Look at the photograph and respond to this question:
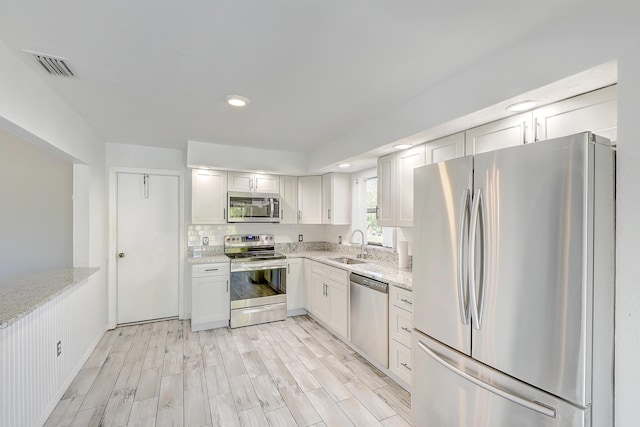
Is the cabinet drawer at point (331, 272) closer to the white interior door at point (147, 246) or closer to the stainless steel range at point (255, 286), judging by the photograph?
the stainless steel range at point (255, 286)

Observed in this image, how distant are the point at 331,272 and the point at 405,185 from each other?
4.70ft

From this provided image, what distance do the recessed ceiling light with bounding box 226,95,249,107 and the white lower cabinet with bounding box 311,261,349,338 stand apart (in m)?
2.02

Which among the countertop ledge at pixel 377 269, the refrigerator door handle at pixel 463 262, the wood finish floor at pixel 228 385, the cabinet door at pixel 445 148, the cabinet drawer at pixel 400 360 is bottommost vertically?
the wood finish floor at pixel 228 385

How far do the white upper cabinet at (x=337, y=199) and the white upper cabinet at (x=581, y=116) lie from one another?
271 centimetres

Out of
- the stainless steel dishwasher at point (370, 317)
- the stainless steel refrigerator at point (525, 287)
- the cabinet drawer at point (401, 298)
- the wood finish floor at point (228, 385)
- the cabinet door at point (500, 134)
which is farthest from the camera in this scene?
the stainless steel dishwasher at point (370, 317)

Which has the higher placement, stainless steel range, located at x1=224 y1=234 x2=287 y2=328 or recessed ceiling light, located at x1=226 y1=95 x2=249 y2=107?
recessed ceiling light, located at x1=226 y1=95 x2=249 y2=107

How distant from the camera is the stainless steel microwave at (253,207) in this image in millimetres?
4047

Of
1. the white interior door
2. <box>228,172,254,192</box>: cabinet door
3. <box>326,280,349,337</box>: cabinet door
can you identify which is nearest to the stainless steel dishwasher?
<box>326,280,349,337</box>: cabinet door

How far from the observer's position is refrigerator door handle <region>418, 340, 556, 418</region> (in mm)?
1258

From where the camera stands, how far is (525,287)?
4.35ft

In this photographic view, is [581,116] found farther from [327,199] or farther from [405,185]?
[327,199]

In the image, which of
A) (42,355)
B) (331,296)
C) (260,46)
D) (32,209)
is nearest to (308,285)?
(331,296)

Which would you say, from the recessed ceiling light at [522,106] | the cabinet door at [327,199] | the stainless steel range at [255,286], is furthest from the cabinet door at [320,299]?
the recessed ceiling light at [522,106]

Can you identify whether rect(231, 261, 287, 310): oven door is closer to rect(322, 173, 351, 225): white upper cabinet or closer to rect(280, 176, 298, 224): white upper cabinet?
rect(280, 176, 298, 224): white upper cabinet
